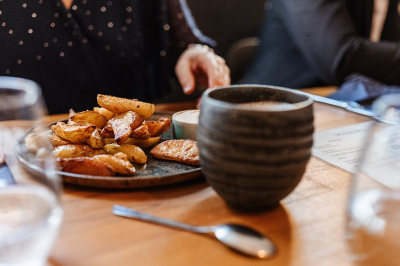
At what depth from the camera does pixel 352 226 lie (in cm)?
37

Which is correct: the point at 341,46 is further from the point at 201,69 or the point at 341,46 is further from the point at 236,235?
the point at 236,235

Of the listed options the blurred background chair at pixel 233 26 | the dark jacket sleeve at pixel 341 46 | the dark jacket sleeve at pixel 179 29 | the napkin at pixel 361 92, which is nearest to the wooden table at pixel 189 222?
the napkin at pixel 361 92

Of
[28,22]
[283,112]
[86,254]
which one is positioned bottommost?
[86,254]

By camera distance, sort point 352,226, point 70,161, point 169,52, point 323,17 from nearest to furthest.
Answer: point 352,226
point 70,161
point 169,52
point 323,17

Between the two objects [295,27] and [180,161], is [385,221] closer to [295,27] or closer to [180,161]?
[180,161]

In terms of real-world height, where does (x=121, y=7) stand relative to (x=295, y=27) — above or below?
above

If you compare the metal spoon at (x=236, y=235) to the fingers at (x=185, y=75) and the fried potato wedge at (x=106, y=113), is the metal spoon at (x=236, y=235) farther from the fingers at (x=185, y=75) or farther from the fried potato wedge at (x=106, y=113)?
the fingers at (x=185, y=75)

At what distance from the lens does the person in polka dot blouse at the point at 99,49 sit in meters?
1.04

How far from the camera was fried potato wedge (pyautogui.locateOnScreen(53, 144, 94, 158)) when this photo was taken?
1.83 ft

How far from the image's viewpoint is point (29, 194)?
0.34m

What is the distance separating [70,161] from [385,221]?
40 cm

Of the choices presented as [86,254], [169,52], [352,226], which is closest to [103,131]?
[86,254]

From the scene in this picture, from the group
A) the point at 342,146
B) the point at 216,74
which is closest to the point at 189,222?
the point at 342,146

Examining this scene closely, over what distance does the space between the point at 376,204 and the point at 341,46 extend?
1296mm
